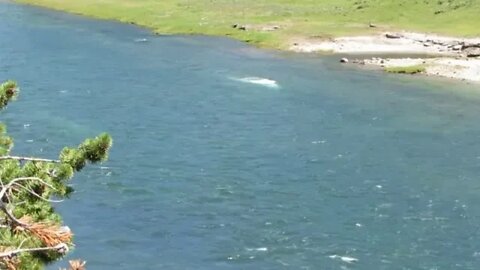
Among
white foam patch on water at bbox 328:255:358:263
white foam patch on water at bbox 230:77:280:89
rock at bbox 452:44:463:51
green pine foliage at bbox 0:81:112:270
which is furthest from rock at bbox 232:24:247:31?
green pine foliage at bbox 0:81:112:270

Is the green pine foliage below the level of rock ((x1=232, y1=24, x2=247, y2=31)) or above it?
above

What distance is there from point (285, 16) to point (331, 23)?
28.8 feet

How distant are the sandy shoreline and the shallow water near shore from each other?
5061 millimetres

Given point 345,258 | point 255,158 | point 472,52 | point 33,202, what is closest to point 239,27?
point 472,52

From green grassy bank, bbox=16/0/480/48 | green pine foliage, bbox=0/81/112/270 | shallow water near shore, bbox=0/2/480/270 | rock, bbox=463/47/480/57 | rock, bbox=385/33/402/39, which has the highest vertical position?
green pine foliage, bbox=0/81/112/270

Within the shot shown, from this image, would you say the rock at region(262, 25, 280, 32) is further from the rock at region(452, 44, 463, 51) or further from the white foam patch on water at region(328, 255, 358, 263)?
the white foam patch on water at region(328, 255, 358, 263)

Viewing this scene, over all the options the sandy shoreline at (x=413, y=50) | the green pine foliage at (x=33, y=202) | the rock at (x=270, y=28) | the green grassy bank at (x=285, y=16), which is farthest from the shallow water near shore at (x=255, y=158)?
the rock at (x=270, y=28)

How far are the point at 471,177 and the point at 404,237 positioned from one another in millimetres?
11530

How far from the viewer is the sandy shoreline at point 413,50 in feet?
282

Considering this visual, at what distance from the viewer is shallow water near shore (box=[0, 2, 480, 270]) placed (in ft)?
127

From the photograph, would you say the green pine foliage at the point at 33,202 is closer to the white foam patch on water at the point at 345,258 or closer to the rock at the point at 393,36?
the white foam patch on water at the point at 345,258

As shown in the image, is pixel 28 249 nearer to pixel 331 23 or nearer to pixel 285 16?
pixel 331 23

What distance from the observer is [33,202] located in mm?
16547

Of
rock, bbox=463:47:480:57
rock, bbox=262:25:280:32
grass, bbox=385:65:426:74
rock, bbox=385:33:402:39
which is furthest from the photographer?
rock, bbox=262:25:280:32
